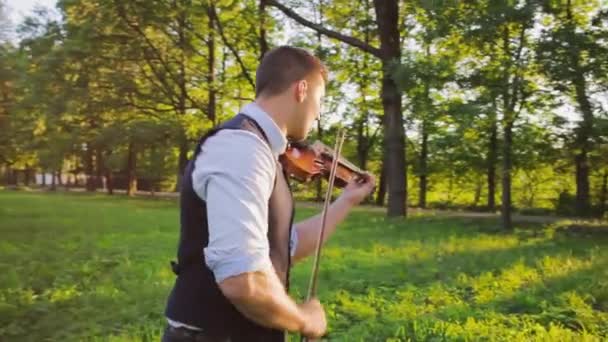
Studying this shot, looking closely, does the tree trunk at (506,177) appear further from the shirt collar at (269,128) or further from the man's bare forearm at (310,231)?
the shirt collar at (269,128)

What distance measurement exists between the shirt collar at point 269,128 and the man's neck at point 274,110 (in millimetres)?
16

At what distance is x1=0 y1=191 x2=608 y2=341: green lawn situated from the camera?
6.06 metres

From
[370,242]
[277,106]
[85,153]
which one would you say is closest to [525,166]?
[370,242]

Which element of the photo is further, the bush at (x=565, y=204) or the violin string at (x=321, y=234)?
the bush at (x=565, y=204)

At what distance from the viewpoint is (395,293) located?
25.5 ft

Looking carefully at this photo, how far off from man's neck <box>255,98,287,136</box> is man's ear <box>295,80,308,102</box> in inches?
2.2

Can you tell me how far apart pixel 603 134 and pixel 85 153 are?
36.4 m

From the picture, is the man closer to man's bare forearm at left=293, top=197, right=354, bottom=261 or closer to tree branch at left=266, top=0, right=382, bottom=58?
man's bare forearm at left=293, top=197, right=354, bottom=261

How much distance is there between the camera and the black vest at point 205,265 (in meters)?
1.93

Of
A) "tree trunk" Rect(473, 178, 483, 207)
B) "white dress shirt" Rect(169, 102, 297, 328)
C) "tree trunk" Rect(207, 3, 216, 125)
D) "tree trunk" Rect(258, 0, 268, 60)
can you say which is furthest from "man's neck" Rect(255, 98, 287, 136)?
"tree trunk" Rect(473, 178, 483, 207)

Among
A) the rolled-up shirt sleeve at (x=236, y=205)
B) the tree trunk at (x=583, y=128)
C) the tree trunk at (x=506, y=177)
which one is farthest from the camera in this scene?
the tree trunk at (x=506, y=177)

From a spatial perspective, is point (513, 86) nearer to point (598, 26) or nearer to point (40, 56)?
point (598, 26)

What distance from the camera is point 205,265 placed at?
1.94 m

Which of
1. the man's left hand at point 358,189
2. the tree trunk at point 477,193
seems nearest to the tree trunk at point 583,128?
the tree trunk at point 477,193
